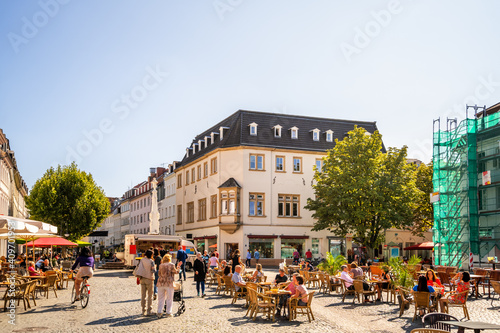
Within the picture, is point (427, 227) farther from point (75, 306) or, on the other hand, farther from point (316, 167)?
point (75, 306)

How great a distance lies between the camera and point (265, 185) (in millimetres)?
52094

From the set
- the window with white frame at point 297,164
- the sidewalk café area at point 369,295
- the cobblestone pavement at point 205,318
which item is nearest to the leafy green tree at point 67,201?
the window with white frame at point 297,164

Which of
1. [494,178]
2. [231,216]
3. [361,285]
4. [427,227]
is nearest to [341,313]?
[361,285]

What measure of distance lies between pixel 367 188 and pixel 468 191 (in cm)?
760

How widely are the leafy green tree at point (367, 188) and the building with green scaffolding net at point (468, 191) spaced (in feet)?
9.18

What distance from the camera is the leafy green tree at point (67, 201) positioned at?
54750 millimetres

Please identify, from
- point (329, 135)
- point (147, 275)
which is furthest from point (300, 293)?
point (329, 135)

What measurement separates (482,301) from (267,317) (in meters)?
9.64

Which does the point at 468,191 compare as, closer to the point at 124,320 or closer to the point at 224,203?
the point at 224,203

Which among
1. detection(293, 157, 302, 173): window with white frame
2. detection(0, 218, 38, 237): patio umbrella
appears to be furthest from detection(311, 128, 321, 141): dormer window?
detection(0, 218, 38, 237): patio umbrella

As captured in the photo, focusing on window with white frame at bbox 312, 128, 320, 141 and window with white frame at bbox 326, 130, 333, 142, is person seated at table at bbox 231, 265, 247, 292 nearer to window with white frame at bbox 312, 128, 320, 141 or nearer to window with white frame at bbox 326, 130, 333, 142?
window with white frame at bbox 312, 128, 320, 141

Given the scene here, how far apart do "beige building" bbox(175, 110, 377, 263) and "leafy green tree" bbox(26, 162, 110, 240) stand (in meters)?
11.9

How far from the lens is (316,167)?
5147 cm

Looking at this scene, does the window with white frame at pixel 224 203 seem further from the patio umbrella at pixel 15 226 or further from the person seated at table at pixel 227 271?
the patio umbrella at pixel 15 226
